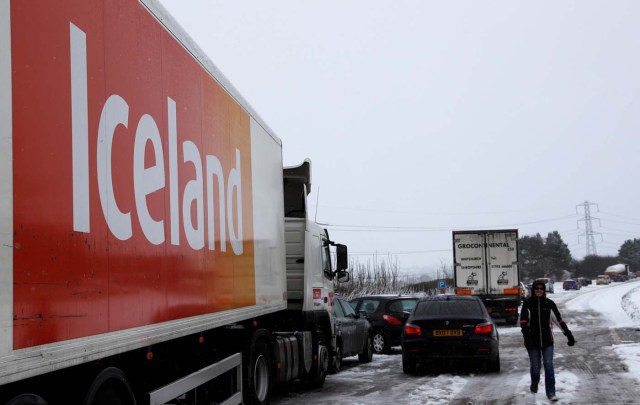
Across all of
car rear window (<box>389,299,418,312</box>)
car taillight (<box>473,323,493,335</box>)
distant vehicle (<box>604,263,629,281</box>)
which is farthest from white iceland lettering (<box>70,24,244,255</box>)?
distant vehicle (<box>604,263,629,281</box>)

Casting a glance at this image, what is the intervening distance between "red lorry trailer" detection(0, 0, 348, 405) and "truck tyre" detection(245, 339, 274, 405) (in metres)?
0.03

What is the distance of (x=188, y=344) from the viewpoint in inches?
255

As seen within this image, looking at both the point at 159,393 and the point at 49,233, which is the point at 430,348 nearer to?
the point at 159,393

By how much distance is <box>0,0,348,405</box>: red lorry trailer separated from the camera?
3.46 metres

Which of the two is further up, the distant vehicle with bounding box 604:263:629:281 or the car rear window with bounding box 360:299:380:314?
the car rear window with bounding box 360:299:380:314

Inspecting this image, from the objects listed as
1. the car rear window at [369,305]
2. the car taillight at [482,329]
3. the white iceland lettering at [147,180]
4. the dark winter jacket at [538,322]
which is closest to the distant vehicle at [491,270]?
the car rear window at [369,305]

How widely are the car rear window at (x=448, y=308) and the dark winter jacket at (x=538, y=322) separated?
3.15 metres

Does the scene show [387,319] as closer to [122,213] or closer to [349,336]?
[349,336]

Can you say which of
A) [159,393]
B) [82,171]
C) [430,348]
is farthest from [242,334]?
[430,348]

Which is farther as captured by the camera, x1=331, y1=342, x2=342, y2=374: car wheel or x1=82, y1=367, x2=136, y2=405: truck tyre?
x1=331, y1=342, x2=342, y2=374: car wheel

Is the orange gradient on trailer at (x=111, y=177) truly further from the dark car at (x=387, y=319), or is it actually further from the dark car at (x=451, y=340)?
the dark car at (x=387, y=319)

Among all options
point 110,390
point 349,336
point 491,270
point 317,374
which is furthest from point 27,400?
point 491,270

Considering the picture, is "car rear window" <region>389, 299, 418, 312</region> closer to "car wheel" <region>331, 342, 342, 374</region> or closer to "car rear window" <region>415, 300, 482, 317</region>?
"car rear window" <region>415, 300, 482, 317</region>

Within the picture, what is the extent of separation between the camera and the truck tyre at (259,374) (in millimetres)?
8164
